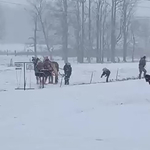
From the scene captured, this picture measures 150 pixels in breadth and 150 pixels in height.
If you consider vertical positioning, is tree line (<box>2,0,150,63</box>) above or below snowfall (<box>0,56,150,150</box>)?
above

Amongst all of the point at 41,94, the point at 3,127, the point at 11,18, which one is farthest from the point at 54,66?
the point at 11,18

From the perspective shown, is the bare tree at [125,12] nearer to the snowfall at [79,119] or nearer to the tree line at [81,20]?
the tree line at [81,20]

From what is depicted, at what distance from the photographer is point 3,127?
1043 cm

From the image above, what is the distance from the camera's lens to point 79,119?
1123 cm

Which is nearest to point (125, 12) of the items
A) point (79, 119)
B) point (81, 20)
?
point (81, 20)

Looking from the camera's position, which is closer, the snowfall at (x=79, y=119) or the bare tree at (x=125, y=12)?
the snowfall at (x=79, y=119)

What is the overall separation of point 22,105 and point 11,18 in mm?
175131

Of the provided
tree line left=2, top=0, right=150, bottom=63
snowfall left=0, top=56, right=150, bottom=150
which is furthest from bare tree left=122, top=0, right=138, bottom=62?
snowfall left=0, top=56, right=150, bottom=150

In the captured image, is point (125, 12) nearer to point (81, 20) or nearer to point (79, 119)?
point (81, 20)

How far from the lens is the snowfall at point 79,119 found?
28.3 ft

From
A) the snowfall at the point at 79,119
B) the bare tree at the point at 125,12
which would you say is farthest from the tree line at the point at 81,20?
the snowfall at the point at 79,119

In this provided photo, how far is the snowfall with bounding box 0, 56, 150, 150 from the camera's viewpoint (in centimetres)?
862

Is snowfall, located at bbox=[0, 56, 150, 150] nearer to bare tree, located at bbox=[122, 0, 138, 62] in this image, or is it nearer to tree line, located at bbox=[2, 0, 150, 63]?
tree line, located at bbox=[2, 0, 150, 63]

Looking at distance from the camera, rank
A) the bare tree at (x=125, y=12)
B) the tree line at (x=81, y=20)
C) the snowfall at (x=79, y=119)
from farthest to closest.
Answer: the bare tree at (x=125, y=12) → the tree line at (x=81, y=20) → the snowfall at (x=79, y=119)
